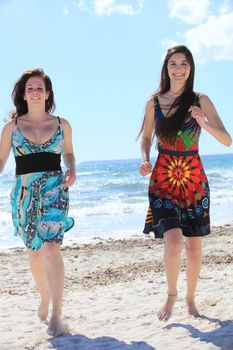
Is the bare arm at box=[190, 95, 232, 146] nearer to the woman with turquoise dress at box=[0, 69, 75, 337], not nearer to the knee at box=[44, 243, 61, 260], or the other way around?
the woman with turquoise dress at box=[0, 69, 75, 337]

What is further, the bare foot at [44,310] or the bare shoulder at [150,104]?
the bare foot at [44,310]

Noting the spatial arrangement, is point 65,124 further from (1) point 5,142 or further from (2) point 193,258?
(2) point 193,258

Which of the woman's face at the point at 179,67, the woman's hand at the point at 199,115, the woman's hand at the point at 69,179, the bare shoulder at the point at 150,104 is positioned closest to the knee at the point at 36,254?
the woman's hand at the point at 69,179

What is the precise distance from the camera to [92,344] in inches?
159

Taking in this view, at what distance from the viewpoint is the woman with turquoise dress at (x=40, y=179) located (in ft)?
14.0

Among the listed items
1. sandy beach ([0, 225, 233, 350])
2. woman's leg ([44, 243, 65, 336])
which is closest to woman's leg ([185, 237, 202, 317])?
sandy beach ([0, 225, 233, 350])

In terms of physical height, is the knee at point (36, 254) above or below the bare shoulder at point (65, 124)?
below

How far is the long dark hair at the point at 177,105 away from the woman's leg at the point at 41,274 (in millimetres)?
1341

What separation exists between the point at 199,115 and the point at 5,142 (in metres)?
1.54

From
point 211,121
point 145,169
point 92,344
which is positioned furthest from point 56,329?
point 211,121

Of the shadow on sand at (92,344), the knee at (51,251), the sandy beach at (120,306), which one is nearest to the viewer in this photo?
the shadow on sand at (92,344)

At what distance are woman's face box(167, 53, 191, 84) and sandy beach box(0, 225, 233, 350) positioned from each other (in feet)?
6.25

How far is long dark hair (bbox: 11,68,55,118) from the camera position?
4.52 metres

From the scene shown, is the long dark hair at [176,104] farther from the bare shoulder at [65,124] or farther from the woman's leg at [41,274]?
the woman's leg at [41,274]
